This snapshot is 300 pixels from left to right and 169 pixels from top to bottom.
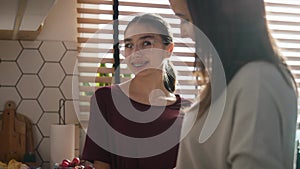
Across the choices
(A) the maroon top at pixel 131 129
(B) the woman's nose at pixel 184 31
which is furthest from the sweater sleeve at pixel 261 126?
(A) the maroon top at pixel 131 129

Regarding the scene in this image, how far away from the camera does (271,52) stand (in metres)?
0.60

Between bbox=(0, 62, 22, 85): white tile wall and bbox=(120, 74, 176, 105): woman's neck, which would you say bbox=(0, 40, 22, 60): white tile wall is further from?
bbox=(120, 74, 176, 105): woman's neck

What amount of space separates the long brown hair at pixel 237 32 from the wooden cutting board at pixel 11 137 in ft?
4.30

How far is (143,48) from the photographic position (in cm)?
136

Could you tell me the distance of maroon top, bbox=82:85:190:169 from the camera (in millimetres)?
1313

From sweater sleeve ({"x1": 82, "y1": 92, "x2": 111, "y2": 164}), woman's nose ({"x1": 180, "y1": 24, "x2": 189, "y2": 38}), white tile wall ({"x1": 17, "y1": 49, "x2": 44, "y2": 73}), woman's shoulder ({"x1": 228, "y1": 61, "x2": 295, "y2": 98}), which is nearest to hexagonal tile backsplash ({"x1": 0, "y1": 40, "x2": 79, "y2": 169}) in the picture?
white tile wall ({"x1": 17, "y1": 49, "x2": 44, "y2": 73})

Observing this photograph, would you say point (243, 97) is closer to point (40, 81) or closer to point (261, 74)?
point (261, 74)

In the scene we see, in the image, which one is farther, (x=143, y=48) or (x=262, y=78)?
(x=143, y=48)

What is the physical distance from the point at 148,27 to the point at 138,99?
228 mm

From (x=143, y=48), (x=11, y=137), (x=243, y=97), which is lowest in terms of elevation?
(x=11, y=137)

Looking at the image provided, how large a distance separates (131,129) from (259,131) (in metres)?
0.81

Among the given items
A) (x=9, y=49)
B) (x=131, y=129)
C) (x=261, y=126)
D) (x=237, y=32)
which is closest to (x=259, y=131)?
(x=261, y=126)

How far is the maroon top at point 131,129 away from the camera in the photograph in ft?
4.31

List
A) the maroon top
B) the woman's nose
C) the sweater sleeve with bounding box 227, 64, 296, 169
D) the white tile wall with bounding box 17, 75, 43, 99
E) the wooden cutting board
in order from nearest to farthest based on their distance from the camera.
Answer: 1. the sweater sleeve with bounding box 227, 64, 296, 169
2. the woman's nose
3. the maroon top
4. the wooden cutting board
5. the white tile wall with bounding box 17, 75, 43, 99
